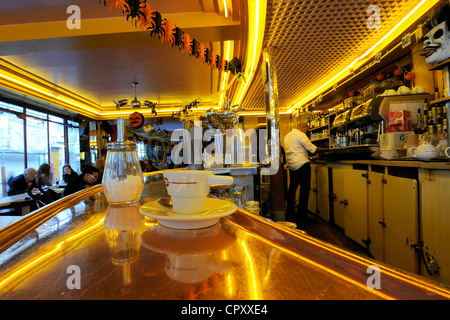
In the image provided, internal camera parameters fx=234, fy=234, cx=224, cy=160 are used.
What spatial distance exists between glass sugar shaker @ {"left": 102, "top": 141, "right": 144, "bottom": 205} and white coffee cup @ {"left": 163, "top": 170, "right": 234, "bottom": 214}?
322 millimetres

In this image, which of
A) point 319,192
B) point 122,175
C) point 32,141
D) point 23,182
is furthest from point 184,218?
point 32,141

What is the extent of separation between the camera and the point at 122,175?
809 mm

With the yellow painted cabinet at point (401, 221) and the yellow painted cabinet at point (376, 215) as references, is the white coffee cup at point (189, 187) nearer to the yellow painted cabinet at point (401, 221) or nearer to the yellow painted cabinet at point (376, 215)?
the yellow painted cabinet at point (401, 221)

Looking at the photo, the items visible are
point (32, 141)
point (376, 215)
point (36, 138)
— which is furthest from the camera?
point (36, 138)

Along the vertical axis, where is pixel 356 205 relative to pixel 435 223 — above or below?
below

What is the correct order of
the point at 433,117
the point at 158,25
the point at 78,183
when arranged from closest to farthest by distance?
the point at 158,25 → the point at 433,117 → the point at 78,183

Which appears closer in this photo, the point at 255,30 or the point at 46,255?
the point at 46,255

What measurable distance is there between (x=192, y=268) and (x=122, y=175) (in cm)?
58

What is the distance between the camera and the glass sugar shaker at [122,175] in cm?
79

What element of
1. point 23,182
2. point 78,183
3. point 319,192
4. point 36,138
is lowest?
point 319,192

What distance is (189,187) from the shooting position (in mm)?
524

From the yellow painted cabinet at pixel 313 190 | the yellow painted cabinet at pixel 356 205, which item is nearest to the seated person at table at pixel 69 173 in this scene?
the yellow painted cabinet at pixel 313 190

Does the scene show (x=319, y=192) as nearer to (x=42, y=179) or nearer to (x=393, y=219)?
(x=393, y=219)
